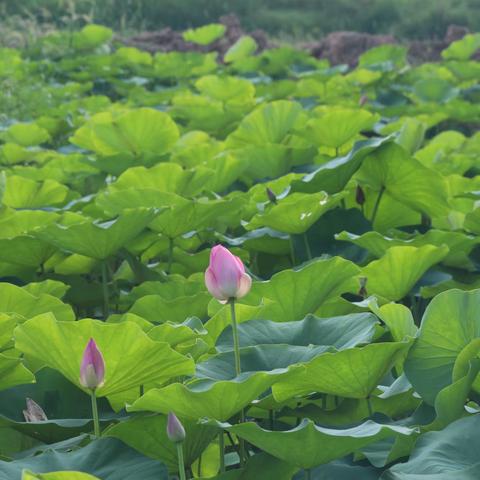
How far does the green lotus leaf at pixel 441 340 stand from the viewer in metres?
1.10

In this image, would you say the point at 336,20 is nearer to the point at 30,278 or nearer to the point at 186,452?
the point at 30,278

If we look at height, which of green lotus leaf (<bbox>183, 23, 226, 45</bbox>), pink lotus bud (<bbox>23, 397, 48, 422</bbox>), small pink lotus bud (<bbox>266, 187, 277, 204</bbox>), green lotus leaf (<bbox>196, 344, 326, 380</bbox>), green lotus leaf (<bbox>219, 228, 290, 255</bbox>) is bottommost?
green lotus leaf (<bbox>183, 23, 226, 45</bbox>)

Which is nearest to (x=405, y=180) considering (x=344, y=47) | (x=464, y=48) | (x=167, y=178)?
(x=167, y=178)

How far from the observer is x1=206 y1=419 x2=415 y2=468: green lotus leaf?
0.93m

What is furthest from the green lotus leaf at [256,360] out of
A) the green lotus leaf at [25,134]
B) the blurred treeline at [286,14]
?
the blurred treeline at [286,14]

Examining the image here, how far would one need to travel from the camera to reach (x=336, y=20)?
1051 centimetres

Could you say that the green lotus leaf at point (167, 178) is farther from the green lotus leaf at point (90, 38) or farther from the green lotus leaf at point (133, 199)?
the green lotus leaf at point (90, 38)

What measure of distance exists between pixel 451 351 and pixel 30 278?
0.95 m

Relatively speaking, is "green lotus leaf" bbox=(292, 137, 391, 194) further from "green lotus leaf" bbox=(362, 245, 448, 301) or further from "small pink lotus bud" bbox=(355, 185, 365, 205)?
"green lotus leaf" bbox=(362, 245, 448, 301)

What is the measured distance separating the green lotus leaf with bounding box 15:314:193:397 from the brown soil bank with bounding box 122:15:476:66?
5943mm

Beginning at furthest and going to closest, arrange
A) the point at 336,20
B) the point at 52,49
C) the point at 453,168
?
the point at 336,20 < the point at 52,49 < the point at 453,168

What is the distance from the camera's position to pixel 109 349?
109 centimetres

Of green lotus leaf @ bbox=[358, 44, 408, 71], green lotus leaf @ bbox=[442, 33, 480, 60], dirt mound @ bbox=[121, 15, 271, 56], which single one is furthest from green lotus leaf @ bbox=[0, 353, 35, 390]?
dirt mound @ bbox=[121, 15, 271, 56]

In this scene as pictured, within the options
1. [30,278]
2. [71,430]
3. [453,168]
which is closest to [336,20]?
[453,168]
